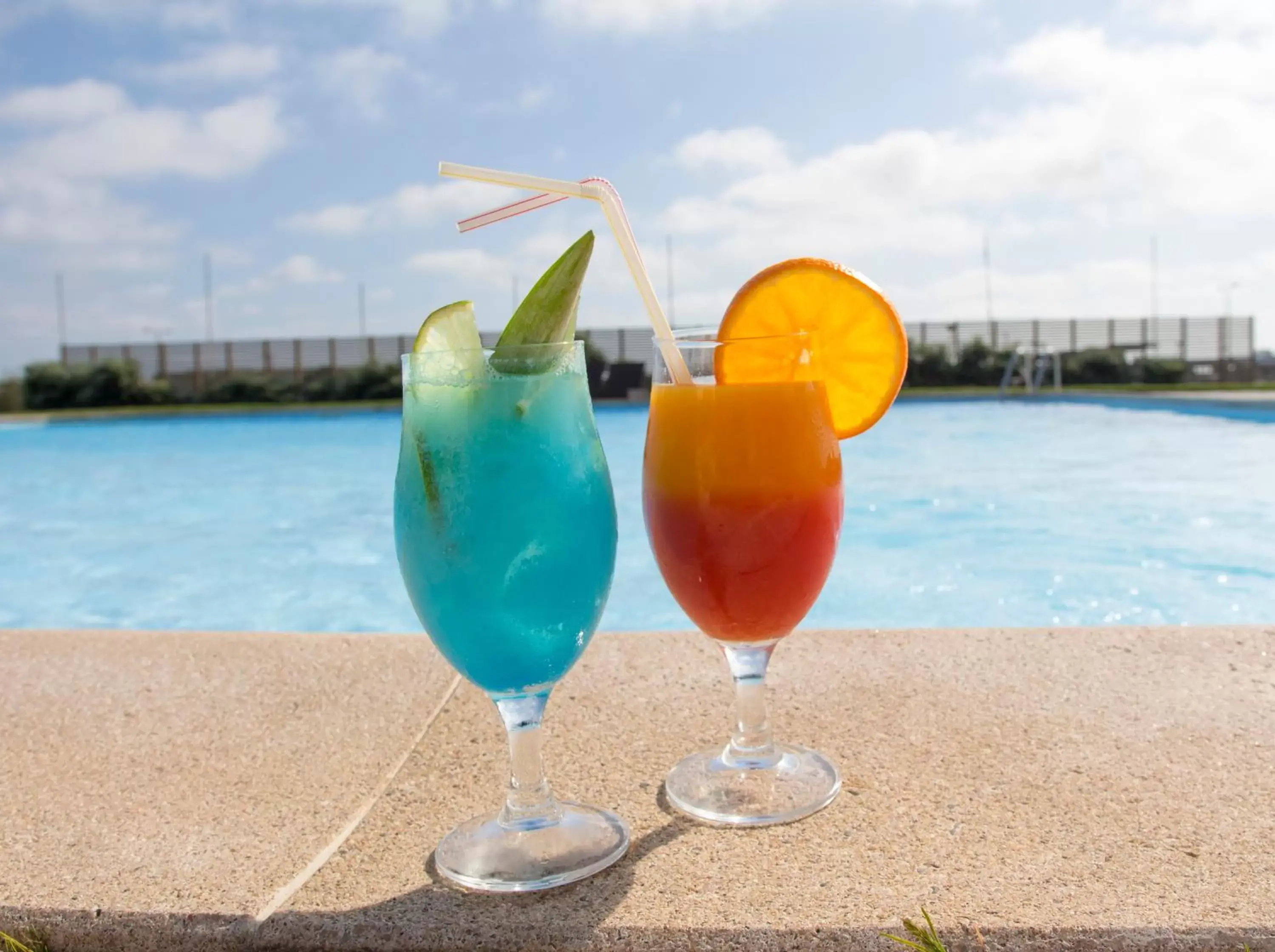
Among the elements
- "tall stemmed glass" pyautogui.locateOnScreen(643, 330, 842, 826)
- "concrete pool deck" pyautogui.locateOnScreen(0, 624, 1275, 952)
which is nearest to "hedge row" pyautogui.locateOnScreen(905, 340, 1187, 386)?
"concrete pool deck" pyautogui.locateOnScreen(0, 624, 1275, 952)

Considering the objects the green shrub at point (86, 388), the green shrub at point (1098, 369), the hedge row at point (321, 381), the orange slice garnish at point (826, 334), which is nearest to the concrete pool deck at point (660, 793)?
the orange slice garnish at point (826, 334)

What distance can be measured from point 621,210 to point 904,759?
828mm

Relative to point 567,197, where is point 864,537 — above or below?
below

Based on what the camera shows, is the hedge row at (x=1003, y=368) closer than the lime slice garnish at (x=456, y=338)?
No

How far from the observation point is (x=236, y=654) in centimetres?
203

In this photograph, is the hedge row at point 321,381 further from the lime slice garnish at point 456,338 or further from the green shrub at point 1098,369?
the lime slice garnish at point 456,338

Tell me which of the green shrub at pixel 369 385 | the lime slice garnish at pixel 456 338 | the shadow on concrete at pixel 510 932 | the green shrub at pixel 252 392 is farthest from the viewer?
the green shrub at pixel 252 392

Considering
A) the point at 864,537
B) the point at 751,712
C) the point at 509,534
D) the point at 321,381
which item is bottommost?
the point at 864,537

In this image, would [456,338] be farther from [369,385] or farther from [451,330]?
[369,385]

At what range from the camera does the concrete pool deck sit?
1.06m

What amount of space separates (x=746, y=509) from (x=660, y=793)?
405 millimetres

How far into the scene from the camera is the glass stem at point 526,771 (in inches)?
46.8

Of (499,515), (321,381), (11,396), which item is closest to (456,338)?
(499,515)

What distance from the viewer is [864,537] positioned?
7207mm
